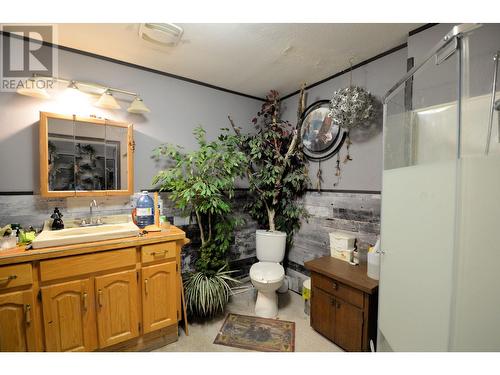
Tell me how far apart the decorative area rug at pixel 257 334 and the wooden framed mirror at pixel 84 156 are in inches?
61.2

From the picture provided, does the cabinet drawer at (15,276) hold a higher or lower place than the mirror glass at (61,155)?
lower

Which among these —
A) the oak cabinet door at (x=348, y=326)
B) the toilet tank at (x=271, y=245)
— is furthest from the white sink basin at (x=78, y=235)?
the oak cabinet door at (x=348, y=326)

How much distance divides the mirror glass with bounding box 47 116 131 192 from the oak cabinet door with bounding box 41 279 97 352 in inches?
31.8

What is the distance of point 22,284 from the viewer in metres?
1.17

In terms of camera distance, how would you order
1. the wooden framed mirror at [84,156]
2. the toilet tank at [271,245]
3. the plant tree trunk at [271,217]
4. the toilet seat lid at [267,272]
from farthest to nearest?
the plant tree trunk at [271,217]
the toilet tank at [271,245]
the toilet seat lid at [267,272]
the wooden framed mirror at [84,156]

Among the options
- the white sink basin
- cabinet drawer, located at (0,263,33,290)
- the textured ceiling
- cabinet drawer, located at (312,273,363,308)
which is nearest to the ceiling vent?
the textured ceiling

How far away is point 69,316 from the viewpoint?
1.29m

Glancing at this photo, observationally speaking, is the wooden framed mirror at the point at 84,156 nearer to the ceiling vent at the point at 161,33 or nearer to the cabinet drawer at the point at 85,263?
the cabinet drawer at the point at 85,263

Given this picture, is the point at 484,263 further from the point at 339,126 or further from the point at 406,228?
the point at 339,126

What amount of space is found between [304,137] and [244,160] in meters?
0.85

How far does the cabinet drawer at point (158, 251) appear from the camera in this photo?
5.01 ft

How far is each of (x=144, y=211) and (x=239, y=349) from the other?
4.54ft

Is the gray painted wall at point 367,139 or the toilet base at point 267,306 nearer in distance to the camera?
the gray painted wall at point 367,139

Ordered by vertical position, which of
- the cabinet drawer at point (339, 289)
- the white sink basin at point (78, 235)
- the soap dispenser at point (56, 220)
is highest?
the soap dispenser at point (56, 220)
